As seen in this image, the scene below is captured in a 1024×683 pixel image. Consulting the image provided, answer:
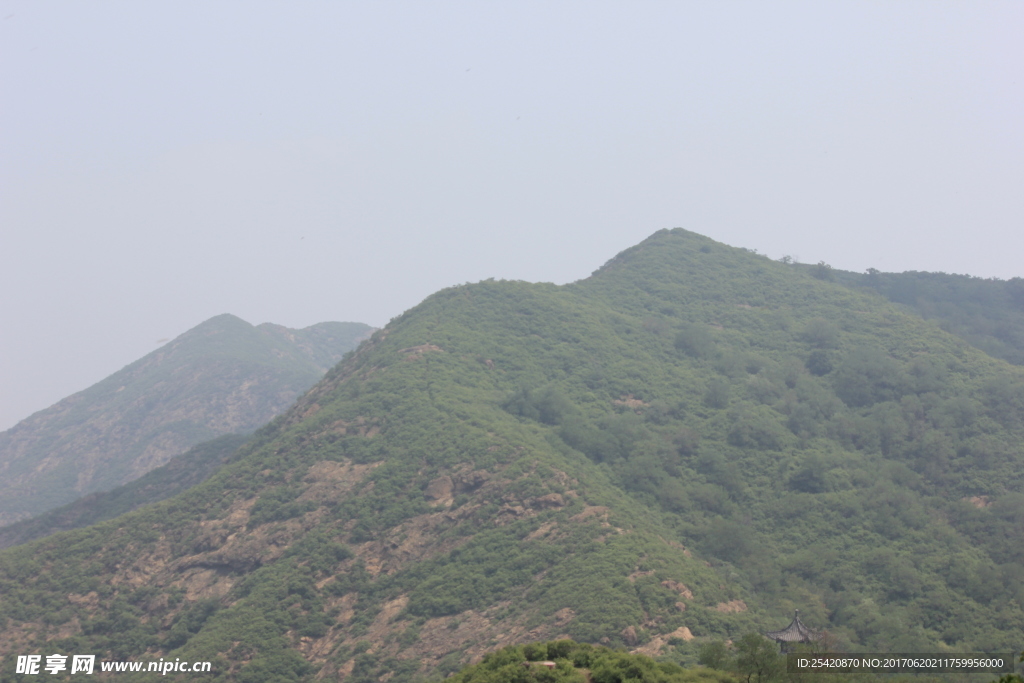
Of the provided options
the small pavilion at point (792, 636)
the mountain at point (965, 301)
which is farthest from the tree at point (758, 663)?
the mountain at point (965, 301)

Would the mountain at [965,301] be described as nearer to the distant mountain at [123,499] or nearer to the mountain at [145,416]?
the distant mountain at [123,499]

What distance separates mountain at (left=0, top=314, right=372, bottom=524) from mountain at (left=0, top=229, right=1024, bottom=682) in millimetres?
60221

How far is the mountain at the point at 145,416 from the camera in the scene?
12531 centimetres

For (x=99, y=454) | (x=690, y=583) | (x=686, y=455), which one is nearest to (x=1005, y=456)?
(x=686, y=455)

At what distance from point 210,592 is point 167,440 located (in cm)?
8090

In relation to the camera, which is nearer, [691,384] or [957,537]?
[957,537]

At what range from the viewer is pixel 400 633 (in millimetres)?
49562

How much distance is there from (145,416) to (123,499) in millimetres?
59843

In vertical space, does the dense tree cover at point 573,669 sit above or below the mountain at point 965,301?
below

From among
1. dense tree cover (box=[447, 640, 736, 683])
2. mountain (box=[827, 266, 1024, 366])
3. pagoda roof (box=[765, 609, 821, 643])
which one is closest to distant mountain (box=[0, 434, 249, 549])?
dense tree cover (box=[447, 640, 736, 683])

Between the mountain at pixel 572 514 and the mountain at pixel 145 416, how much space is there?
6022 centimetres

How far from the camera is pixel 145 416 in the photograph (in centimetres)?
13988

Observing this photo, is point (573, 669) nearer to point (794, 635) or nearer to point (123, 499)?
point (794, 635)

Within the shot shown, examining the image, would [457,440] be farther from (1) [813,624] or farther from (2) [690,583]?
(1) [813,624]
